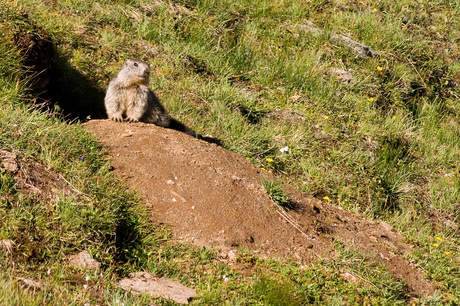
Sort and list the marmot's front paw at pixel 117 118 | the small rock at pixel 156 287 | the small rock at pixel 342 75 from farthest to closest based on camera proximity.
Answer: the small rock at pixel 342 75
the marmot's front paw at pixel 117 118
the small rock at pixel 156 287

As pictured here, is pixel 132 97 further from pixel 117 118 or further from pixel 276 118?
pixel 276 118

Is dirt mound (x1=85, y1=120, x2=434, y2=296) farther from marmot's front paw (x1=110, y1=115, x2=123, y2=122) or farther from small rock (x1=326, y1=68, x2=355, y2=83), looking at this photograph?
small rock (x1=326, y1=68, x2=355, y2=83)

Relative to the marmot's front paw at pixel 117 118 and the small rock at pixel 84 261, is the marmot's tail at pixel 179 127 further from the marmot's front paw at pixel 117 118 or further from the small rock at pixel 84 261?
the small rock at pixel 84 261

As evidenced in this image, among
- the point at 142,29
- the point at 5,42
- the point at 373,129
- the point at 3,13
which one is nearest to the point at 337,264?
the point at 373,129

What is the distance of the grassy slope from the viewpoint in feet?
15.6

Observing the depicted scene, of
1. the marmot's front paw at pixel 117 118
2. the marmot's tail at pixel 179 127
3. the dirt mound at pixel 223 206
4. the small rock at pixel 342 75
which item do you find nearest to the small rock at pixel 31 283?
the dirt mound at pixel 223 206

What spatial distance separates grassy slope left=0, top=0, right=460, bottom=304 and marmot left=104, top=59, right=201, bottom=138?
2.93ft

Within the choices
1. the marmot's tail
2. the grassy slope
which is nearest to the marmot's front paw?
the marmot's tail

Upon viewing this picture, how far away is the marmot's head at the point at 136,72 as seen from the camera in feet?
23.1

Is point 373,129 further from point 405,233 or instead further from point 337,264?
point 337,264

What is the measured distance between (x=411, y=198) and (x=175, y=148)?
12.6 ft

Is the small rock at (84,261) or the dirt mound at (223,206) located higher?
the small rock at (84,261)

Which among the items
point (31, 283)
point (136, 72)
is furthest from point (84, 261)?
point (136, 72)

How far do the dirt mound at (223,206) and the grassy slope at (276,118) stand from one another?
0.83 ft
